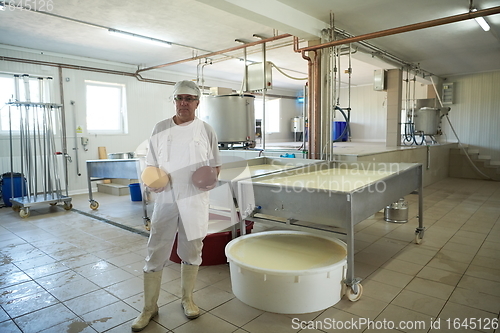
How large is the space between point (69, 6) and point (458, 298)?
478cm

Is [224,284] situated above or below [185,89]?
below

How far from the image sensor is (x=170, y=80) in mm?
7992

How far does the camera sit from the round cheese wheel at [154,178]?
1890 millimetres

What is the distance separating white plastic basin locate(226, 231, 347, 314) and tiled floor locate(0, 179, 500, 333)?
2.7 inches

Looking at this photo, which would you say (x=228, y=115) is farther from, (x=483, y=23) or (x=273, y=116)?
(x=273, y=116)

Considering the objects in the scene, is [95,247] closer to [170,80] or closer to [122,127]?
[122,127]

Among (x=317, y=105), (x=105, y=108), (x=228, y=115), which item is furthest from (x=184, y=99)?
(x=105, y=108)

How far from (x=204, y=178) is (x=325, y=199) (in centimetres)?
75

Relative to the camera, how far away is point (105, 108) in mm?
6984

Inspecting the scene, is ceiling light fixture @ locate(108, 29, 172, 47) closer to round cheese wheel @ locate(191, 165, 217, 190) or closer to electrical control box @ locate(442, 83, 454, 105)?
round cheese wheel @ locate(191, 165, 217, 190)

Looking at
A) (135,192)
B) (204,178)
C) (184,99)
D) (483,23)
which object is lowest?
(135,192)

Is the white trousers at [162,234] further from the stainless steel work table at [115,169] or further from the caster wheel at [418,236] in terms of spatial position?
the stainless steel work table at [115,169]

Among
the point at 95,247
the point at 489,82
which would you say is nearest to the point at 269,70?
the point at 95,247

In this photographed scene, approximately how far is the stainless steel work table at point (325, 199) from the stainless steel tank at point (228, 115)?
231 cm
